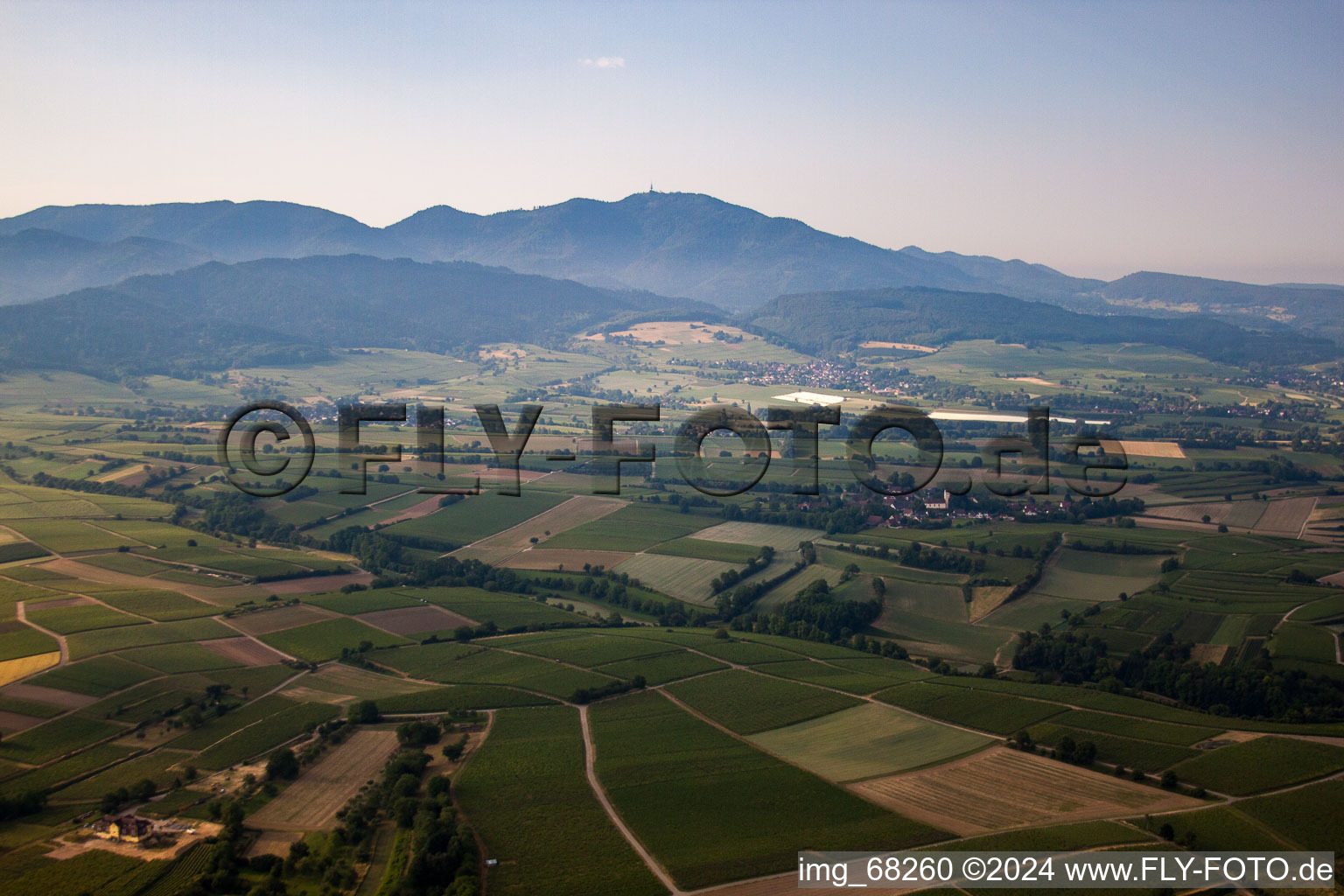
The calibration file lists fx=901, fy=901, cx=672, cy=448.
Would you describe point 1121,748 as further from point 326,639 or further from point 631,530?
point 631,530

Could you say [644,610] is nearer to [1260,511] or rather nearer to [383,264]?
[1260,511]

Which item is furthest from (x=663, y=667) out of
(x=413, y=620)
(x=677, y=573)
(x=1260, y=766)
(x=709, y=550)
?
(x=1260, y=766)

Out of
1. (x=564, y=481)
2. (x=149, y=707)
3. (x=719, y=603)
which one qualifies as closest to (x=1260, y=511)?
(x=719, y=603)

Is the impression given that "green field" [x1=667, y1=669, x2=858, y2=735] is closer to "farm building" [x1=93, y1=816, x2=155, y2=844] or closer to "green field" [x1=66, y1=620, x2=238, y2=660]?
"farm building" [x1=93, y1=816, x2=155, y2=844]

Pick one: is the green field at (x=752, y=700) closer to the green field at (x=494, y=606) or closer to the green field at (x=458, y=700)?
the green field at (x=458, y=700)

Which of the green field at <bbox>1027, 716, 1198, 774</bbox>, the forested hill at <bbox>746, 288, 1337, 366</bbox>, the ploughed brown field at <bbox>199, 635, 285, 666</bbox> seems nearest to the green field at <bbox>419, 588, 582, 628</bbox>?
the ploughed brown field at <bbox>199, 635, 285, 666</bbox>

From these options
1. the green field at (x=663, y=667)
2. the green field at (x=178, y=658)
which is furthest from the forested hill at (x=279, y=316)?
the green field at (x=663, y=667)
